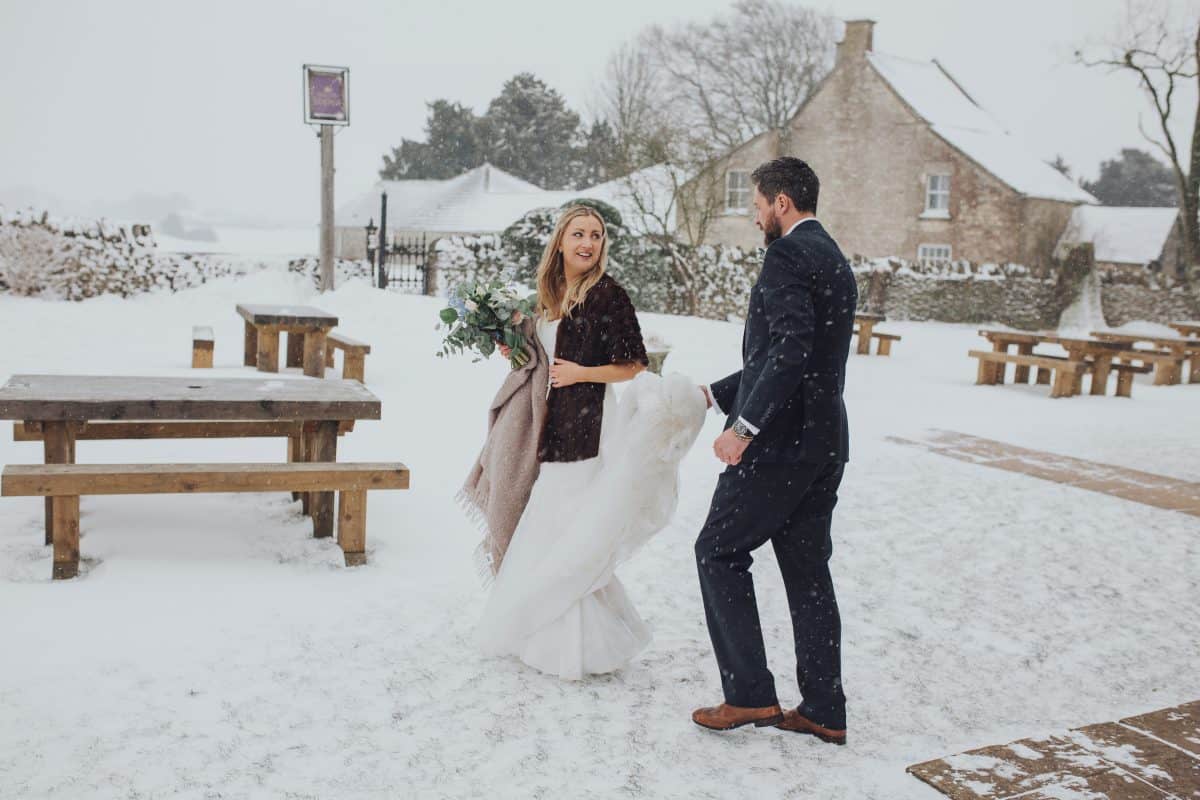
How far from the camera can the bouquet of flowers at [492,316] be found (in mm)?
3955

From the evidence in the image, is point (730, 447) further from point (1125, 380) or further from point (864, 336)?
point (864, 336)

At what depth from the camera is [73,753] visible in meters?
3.02

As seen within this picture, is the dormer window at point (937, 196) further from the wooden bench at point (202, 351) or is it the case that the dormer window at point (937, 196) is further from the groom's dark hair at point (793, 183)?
the groom's dark hair at point (793, 183)

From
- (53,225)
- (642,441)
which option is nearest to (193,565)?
(642,441)

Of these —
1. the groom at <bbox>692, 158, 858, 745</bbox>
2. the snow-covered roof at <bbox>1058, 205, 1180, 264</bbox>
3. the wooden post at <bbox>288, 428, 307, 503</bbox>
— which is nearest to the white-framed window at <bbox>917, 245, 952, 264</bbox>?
the snow-covered roof at <bbox>1058, 205, 1180, 264</bbox>

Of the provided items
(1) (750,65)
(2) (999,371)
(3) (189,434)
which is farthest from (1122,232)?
(3) (189,434)

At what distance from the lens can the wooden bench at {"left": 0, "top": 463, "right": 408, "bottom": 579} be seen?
4273 millimetres

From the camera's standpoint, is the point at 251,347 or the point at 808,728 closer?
the point at 808,728

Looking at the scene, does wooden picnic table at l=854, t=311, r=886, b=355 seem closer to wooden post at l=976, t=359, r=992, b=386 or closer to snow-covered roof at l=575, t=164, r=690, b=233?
wooden post at l=976, t=359, r=992, b=386

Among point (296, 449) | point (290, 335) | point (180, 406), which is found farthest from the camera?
point (290, 335)

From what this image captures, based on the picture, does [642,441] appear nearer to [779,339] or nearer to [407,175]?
[779,339]

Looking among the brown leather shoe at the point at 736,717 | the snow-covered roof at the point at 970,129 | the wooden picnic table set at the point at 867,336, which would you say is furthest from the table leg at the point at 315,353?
the snow-covered roof at the point at 970,129

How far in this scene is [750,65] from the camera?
42.0m

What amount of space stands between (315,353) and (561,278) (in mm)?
6696
